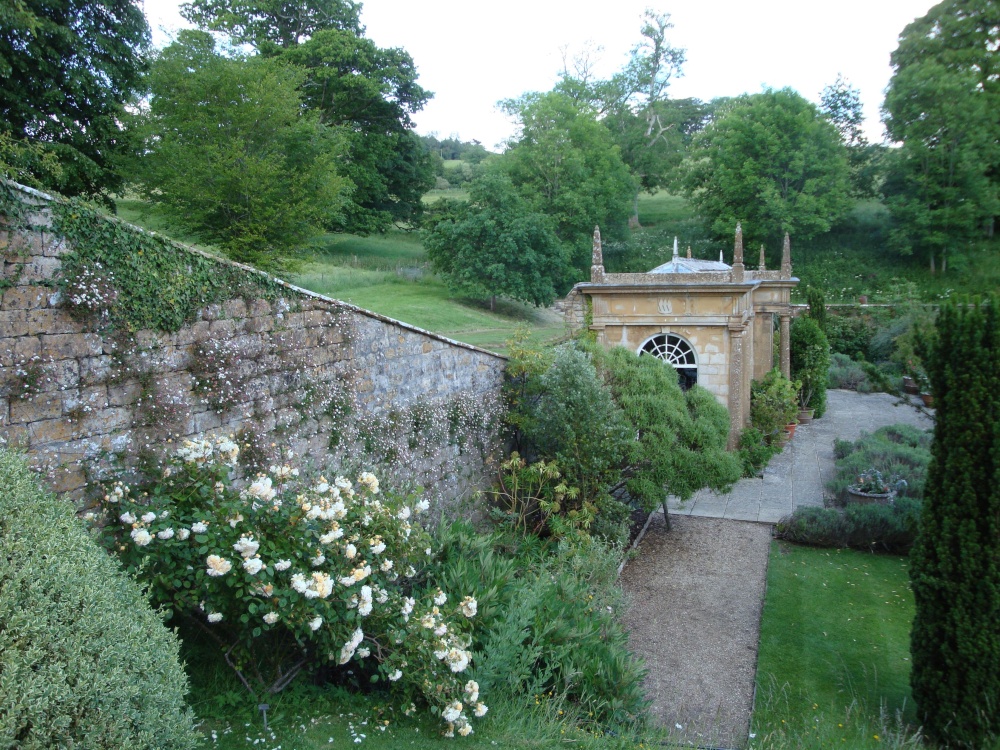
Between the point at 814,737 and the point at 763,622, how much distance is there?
8.45 feet

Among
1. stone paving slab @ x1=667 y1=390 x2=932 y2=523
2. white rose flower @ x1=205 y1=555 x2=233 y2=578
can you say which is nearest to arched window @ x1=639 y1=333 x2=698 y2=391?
stone paving slab @ x1=667 y1=390 x2=932 y2=523

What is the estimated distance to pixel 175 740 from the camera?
328 centimetres

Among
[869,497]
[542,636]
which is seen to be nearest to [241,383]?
[542,636]

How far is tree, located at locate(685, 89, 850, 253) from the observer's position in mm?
35438

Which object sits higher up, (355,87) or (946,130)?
(355,87)

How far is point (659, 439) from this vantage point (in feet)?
34.9

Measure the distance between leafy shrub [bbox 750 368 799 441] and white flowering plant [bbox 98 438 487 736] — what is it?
13.5m

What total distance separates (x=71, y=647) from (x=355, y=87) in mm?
30123

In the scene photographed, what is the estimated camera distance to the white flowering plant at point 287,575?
4289 millimetres

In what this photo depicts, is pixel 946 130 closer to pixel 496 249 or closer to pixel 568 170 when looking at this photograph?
pixel 568 170

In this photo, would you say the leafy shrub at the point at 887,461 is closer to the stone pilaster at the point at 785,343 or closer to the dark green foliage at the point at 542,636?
the stone pilaster at the point at 785,343

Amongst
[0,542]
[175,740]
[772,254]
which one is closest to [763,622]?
[175,740]

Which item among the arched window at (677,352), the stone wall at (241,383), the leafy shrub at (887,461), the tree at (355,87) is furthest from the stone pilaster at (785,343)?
the tree at (355,87)

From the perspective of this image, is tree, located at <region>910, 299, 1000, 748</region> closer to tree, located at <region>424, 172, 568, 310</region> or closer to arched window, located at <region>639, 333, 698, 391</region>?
arched window, located at <region>639, 333, 698, 391</region>
